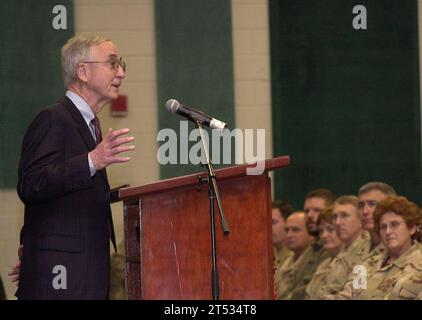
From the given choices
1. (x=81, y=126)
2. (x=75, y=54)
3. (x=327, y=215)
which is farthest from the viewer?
(x=327, y=215)

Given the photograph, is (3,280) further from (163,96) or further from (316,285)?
(316,285)

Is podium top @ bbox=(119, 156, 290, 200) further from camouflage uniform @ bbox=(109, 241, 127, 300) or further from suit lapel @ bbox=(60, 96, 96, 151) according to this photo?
camouflage uniform @ bbox=(109, 241, 127, 300)

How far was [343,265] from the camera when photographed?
691cm

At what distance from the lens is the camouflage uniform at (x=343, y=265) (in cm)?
673

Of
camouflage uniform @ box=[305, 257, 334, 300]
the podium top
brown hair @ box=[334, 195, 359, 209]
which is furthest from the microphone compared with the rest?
camouflage uniform @ box=[305, 257, 334, 300]

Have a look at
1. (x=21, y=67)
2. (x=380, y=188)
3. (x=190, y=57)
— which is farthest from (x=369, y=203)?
(x=21, y=67)

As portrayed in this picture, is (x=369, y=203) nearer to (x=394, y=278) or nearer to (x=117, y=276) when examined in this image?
(x=394, y=278)

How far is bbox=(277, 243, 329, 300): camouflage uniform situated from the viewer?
294 inches

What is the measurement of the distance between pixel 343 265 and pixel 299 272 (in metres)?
0.71

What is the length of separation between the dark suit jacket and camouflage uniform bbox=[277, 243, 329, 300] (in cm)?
379

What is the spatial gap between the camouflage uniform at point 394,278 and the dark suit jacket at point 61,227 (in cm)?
228
